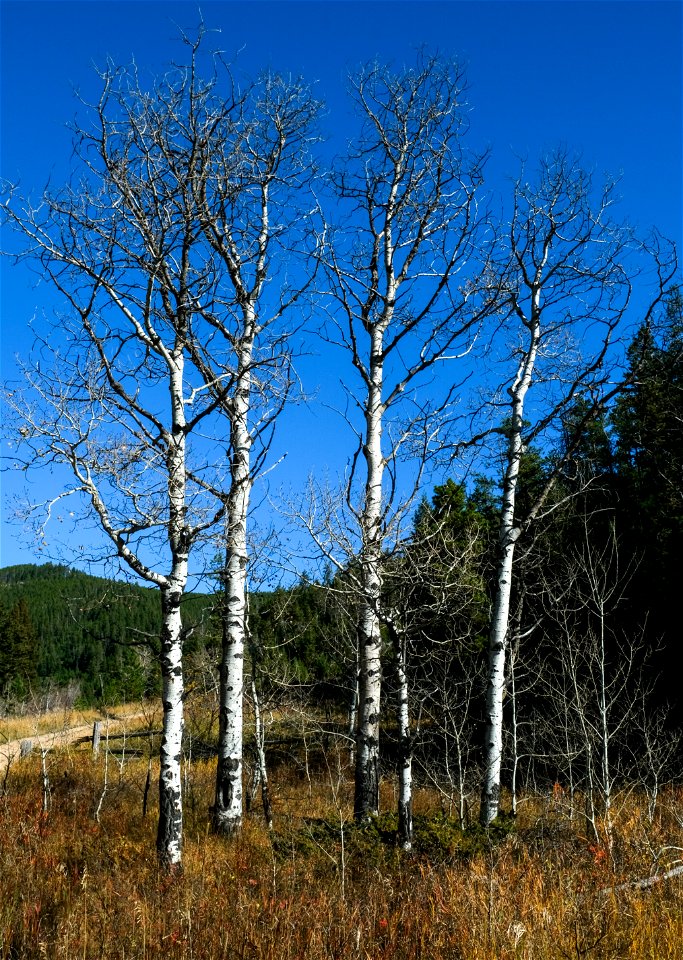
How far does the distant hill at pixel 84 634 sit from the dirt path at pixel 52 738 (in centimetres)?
163

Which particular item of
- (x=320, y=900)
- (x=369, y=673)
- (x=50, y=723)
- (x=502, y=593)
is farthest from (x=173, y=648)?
(x=50, y=723)

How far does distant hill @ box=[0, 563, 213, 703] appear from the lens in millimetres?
8422

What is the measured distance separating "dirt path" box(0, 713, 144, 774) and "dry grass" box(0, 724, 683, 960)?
13435 mm

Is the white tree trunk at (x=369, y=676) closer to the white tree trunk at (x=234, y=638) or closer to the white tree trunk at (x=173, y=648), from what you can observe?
the white tree trunk at (x=234, y=638)

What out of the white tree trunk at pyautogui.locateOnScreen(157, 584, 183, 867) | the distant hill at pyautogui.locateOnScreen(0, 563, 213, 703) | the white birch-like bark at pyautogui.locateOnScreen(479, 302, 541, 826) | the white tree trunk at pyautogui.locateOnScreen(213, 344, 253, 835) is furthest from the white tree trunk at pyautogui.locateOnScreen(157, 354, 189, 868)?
the white birch-like bark at pyautogui.locateOnScreen(479, 302, 541, 826)

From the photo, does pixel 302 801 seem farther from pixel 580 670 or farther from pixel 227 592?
pixel 227 592

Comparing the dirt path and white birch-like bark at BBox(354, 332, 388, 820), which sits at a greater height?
white birch-like bark at BBox(354, 332, 388, 820)

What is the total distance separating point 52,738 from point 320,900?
19287 mm

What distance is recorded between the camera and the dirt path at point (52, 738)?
23.3 metres

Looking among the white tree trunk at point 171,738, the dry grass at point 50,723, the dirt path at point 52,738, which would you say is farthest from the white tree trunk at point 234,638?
the dry grass at point 50,723

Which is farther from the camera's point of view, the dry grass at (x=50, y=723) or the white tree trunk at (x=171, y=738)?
the dry grass at (x=50, y=723)

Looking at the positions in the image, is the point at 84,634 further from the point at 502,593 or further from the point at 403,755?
the point at 403,755

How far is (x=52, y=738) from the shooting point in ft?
70.9

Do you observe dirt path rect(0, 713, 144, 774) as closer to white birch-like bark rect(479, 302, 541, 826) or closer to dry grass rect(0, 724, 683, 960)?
dry grass rect(0, 724, 683, 960)
